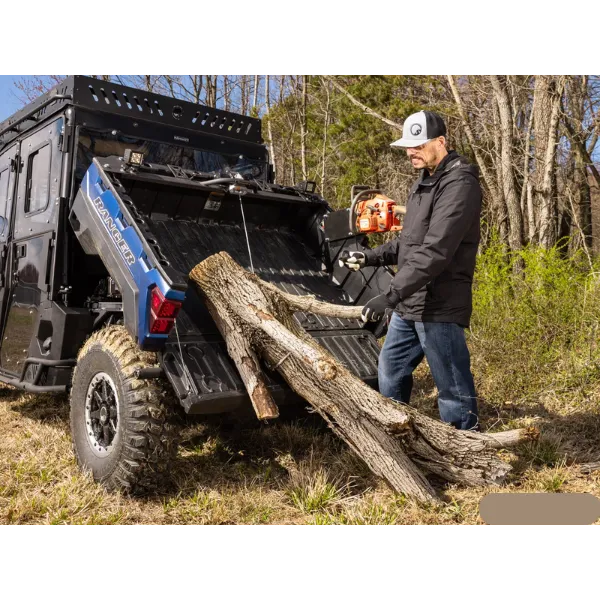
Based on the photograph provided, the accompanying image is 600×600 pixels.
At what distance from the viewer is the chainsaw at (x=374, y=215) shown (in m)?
4.59

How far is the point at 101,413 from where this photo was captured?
3.70m

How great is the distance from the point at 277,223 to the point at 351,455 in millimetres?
1942

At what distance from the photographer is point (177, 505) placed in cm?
343

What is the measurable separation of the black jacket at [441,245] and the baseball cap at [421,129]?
153 millimetres

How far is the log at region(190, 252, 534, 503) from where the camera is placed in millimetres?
3422

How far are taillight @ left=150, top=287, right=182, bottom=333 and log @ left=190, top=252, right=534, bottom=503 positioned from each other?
A: 44cm

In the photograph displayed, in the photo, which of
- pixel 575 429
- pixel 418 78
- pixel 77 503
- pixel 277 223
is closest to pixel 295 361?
pixel 77 503

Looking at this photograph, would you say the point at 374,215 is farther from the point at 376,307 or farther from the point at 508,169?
the point at 508,169

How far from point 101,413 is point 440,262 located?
6.79ft

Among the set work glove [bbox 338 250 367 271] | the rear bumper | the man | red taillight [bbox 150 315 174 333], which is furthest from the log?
work glove [bbox 338 250 367 271]

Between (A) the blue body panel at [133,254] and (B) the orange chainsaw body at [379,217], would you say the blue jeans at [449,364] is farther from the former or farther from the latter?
(A) the blue body panel at [133,254]

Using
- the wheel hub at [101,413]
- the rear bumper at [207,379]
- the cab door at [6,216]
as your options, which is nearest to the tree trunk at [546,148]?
the rear bumper at [207,379]

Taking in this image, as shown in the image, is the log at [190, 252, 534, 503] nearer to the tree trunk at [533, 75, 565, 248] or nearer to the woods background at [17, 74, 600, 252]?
the woods background at [17, 74, 600, 252]

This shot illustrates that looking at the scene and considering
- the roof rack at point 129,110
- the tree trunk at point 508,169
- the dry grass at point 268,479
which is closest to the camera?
the dry grass at point 268,479
